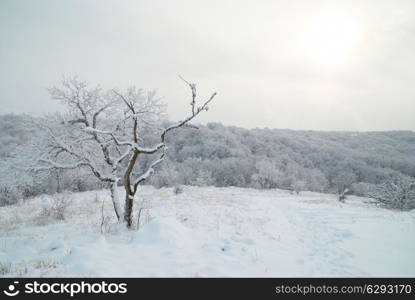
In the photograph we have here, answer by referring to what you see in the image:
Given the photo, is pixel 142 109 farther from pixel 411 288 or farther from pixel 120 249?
pixel 411 288

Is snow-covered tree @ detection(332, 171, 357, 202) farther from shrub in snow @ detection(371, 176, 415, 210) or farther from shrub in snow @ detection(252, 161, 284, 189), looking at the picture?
shrub in snow @ detection(371, 176, 415, 210)

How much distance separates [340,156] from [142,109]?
74925 mm

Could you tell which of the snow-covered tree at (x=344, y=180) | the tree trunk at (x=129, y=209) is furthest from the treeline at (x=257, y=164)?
the tree trunk at (x=129, y=209)

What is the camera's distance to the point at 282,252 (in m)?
7.73

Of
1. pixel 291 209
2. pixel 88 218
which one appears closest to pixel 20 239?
pixel 88 218

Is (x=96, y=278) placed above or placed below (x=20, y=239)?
above

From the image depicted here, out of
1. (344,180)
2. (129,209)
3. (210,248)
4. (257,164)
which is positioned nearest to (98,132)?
(129,209)

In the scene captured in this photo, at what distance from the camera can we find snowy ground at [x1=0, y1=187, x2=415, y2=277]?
17.1 feet

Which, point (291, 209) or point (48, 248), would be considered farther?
point (291, 209)

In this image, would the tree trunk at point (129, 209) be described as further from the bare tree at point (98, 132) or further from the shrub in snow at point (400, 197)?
the shrub in snow at point (400, 197)

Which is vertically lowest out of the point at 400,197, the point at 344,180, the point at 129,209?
the point at 344,180

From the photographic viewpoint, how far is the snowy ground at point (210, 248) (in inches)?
205

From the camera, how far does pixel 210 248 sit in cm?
720

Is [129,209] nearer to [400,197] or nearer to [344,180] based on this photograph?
[400,197]
